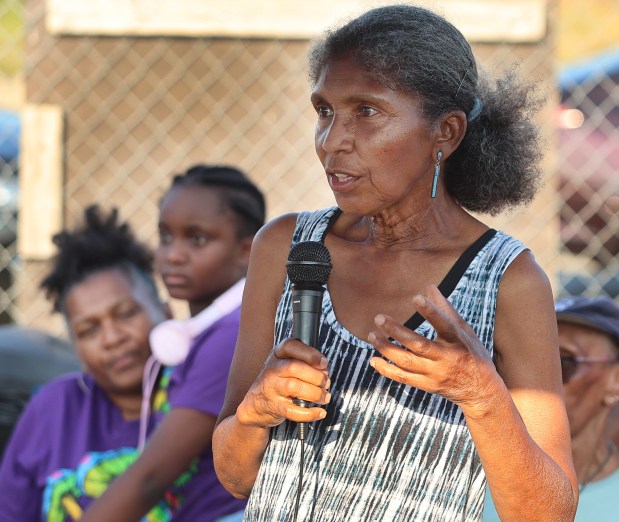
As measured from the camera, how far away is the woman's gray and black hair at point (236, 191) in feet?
11.2

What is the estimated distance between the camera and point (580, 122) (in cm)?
670

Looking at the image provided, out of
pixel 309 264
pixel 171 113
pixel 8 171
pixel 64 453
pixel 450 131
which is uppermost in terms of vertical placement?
pixel 171 113

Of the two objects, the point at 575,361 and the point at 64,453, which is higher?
the point at 575,361

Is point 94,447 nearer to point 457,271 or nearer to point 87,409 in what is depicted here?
point 87,409

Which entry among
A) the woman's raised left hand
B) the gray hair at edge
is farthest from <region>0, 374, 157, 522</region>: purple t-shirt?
the woman's raised left hand

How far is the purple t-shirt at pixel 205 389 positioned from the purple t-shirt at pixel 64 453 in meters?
0.23

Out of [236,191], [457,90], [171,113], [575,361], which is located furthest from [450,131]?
[171,113]

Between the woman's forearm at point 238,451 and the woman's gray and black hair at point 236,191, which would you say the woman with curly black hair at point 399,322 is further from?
the woman's gray and black hair at point 236,191

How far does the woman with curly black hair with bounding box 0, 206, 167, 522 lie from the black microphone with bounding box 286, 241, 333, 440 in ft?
5.13

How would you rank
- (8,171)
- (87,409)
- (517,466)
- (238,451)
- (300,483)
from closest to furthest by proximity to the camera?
(517,466)
(300,483)
(238,451)
(87,409)
(8,171)

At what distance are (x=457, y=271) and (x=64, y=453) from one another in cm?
181

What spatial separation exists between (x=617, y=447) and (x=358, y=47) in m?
1.78

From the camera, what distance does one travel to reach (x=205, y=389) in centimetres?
298

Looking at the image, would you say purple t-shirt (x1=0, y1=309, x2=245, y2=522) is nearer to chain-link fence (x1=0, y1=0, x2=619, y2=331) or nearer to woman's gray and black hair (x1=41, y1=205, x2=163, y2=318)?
woman's gray and black hair (x1=41, y1=205, x2=163, y2=318)
